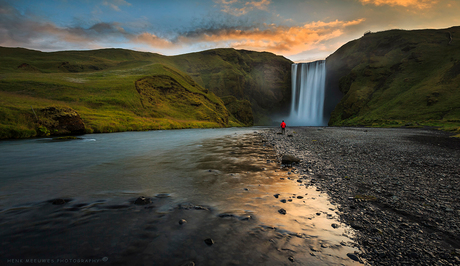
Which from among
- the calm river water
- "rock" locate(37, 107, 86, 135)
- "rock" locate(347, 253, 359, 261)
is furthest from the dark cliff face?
"rock" locate(347, 253, 359, 261)

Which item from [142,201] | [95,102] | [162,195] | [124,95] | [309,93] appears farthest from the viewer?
[309,93]

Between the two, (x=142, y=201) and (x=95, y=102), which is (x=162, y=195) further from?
(x=95, y=102)

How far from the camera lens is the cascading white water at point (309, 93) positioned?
140 metres

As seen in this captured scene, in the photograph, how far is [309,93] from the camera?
483 ft

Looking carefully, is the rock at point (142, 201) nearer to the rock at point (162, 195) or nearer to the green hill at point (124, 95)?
the rock at point (162, 195)

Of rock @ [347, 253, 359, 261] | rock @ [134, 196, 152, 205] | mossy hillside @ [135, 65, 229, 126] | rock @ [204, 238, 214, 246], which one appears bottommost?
rock @ [134, 196, 152, 205]

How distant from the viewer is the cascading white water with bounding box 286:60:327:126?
13975 centimetres

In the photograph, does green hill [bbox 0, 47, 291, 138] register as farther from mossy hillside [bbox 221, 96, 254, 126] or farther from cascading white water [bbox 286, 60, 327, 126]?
cascading white water [bbox 286, 60, 327, 126]

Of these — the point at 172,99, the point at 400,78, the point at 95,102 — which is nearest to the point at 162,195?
the point at 95,102

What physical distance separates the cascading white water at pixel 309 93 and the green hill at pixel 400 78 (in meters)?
7.76

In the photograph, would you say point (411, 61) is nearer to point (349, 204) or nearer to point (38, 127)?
point (349, 204)

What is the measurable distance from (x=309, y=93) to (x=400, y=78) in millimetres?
58312

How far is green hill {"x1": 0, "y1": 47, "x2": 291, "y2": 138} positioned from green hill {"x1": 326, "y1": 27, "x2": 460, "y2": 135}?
216 ft

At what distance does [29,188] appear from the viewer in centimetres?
734
